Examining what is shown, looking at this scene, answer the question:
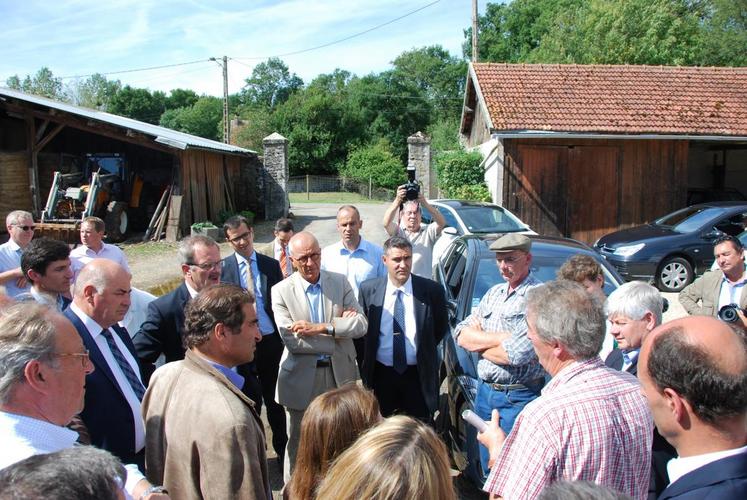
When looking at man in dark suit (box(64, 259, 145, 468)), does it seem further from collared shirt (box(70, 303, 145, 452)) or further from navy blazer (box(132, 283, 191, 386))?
navy blazer (box(132, 283, 191, 386))

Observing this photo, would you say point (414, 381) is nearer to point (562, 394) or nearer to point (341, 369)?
point (341, 369)

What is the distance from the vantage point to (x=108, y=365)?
2.63m

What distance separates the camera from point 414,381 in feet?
12.9

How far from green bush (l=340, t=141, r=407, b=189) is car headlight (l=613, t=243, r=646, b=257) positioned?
26.4m

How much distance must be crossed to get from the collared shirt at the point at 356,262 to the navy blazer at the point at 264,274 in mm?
585

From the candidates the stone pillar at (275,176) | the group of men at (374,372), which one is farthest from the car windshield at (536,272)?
the stone pillar at (275,176)

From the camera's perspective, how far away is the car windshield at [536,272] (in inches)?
192

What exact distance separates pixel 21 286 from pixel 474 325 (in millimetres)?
3766

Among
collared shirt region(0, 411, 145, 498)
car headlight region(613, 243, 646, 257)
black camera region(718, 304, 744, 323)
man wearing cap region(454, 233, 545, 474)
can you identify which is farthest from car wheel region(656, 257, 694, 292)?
collared shirt region(0, 411, 145, 498)

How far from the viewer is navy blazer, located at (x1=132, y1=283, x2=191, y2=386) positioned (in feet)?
11.6

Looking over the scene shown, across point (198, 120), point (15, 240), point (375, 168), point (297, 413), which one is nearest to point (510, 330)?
point (297, 413)

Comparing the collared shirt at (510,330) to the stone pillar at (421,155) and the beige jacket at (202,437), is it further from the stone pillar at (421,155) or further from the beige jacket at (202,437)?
the stone pillar at (421,155)

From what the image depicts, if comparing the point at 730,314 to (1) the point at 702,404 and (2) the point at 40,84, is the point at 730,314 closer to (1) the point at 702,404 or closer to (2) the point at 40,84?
(1) the point at 702,404

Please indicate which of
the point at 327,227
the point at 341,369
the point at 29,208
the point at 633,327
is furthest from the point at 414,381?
the point at 29,208
